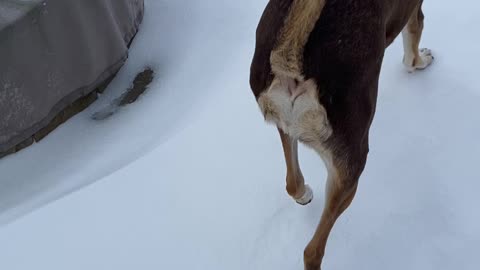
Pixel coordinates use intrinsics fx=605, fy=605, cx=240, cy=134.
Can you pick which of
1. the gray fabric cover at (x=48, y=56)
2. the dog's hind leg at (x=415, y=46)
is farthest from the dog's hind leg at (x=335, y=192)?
the gray fabric cover at (x=48, y=56)

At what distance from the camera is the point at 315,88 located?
1648 millimetres

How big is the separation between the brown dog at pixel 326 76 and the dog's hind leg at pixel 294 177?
0.83ft

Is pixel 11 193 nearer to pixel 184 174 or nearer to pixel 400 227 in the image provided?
pixel 184 174

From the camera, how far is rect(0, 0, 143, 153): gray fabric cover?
276cm

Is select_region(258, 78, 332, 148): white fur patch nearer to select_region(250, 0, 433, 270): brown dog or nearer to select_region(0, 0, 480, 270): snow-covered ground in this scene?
select_region(250, 0, 433, 270): brown dog

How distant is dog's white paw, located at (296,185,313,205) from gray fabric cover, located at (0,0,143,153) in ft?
4.53

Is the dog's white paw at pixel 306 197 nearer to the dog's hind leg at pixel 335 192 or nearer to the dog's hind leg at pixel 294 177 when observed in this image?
the dog's hind leg at pixel 294 177

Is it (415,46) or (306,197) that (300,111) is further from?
(415,46)

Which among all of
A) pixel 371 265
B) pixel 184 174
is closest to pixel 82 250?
pixel 184 174

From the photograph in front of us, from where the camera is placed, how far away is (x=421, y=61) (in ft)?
8.86

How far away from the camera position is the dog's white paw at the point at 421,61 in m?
2.70

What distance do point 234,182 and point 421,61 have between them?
102cm

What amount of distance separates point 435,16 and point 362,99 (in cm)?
143

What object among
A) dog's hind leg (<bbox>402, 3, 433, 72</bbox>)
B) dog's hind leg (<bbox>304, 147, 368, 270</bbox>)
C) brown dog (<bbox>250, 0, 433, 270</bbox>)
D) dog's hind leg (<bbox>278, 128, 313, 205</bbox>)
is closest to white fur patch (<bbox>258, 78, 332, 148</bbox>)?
brown dog (<bbox>250, 0, 433, 270</bbox>)
